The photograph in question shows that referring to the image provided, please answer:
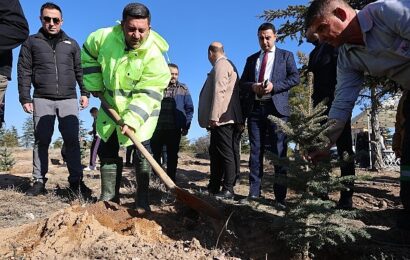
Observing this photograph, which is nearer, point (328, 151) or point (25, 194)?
point (328, 151)

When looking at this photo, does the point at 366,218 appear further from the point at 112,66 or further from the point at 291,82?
the point at 112,66

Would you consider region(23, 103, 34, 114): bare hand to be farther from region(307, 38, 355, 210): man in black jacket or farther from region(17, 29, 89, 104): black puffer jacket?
region(307, 38, 355, 210): man in black jacket

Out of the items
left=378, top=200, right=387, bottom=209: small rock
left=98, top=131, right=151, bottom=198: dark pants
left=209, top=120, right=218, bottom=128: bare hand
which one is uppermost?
left=209, top=120, right=218, bottom=128: bare hand

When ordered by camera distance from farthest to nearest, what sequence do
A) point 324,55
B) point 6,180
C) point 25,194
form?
point 6,180 → point 25,194 → point 324,55

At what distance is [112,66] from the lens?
3.90m

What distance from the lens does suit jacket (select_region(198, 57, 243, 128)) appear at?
Answer: 4.75 meters

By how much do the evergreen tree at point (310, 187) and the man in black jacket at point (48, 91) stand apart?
3104 mm

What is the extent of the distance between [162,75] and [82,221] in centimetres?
158

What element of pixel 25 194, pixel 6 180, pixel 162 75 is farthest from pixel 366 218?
pixel 6 180

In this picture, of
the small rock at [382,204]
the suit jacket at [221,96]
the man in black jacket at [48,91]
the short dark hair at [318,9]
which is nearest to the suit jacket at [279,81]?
the suit jacket at [221,96]

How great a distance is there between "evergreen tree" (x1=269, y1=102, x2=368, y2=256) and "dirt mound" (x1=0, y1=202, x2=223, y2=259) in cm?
66

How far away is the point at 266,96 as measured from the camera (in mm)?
4645

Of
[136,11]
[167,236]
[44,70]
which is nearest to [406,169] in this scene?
[167,236]

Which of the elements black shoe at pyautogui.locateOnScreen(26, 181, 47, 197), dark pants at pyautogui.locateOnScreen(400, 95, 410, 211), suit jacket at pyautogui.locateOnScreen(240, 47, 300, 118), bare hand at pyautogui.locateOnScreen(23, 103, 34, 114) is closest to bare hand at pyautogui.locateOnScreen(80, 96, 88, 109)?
bare hand at pyautogui.locateOnScreen(23, 103, 34, 114)
